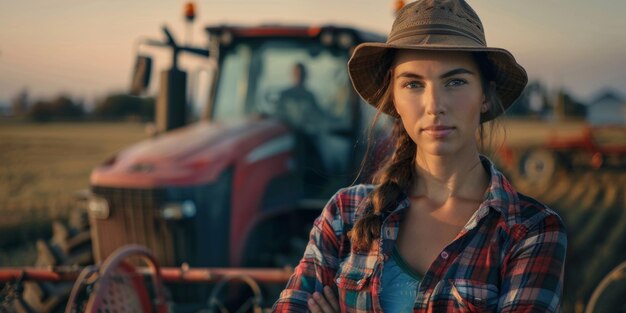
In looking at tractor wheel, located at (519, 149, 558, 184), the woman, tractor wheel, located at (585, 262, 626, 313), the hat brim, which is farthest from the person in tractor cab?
tractor wheel, located at (519, 149, 558, 184)

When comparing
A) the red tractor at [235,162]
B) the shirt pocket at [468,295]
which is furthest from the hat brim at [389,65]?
the red tractor at [235,162]

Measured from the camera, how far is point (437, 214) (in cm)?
211

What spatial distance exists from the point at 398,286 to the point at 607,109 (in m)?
35.1

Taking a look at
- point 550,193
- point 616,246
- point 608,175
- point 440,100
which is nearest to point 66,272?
point 440,100

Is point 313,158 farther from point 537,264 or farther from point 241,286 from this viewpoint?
point 537,264

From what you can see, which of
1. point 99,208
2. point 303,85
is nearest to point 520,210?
point 99,208

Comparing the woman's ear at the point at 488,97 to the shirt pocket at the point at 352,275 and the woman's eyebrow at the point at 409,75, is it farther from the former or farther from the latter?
the shirt pocket at the point at 352,275

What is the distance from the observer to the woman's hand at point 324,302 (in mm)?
2115

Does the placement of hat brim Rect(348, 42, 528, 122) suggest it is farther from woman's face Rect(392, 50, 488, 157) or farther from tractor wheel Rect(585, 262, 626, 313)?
tractor wheel Rect(585, 262, 626, 313)

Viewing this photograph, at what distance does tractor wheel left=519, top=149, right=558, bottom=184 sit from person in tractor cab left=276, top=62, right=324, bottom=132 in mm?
12623

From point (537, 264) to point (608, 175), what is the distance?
16744 mm

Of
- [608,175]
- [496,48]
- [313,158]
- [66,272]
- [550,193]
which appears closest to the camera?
[496,48]

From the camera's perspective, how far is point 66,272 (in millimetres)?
4109

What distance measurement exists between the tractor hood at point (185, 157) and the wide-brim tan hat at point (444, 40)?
3.00 m
